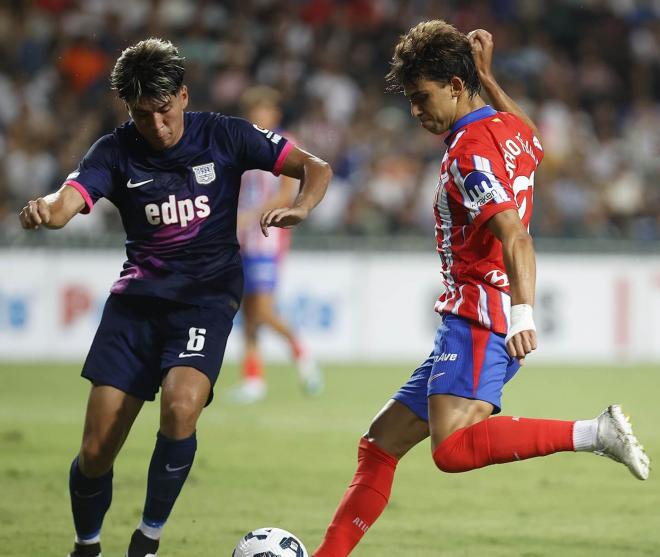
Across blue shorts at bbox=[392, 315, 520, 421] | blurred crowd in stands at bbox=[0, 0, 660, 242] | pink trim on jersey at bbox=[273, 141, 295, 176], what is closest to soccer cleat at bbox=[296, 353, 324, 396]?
blurred crowd in stands at bbox=[0, 0, 660, 242]

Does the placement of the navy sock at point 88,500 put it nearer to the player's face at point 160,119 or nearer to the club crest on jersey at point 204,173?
the club crest on jersey at point 204,173

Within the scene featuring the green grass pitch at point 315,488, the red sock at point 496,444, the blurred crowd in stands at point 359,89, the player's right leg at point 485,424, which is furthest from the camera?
the blurred crowd in stands at point 359,89

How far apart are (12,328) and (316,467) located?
7.06m

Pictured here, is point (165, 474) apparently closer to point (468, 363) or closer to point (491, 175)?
point (468, 363)

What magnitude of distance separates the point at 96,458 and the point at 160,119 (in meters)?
1.50

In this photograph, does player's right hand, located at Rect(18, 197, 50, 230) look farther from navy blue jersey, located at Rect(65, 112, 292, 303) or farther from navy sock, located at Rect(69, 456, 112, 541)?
navy sock, located at Rect(69, 456, 112, 541)

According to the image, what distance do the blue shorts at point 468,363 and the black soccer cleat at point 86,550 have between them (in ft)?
5.43

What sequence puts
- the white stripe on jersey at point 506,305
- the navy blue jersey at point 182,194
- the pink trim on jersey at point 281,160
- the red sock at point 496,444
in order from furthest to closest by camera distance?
the pink trim on jersey at point 281,160
the navy blue jersey at point 182,194
the white stripe on jersey at point 506,305
the red sock at point 496,444

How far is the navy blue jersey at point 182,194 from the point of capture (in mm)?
5445

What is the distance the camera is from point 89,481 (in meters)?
5.38

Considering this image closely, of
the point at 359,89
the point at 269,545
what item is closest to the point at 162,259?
the point at 269,545

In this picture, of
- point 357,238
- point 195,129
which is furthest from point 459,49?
point 357,238

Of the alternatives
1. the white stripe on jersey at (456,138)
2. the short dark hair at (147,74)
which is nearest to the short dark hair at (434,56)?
the white stripe on jersey at (456,138)

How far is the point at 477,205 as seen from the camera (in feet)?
16.1
